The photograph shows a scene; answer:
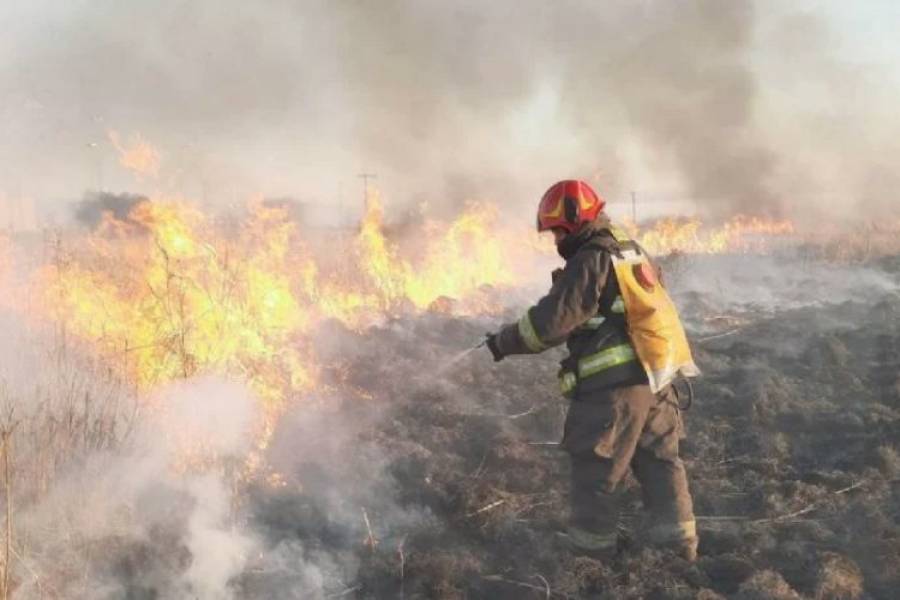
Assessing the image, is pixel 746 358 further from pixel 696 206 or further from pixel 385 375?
pixel 696 206

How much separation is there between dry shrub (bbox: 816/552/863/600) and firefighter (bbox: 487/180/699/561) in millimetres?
609

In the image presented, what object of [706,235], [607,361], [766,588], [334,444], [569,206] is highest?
[706,235]

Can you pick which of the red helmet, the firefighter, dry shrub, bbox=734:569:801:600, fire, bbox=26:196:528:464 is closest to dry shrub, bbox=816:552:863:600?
dry shrub, bbox=734:569:801:600

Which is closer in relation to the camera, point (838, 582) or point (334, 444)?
point (838, 582)

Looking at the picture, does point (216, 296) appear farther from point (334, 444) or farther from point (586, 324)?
point (586, 324)

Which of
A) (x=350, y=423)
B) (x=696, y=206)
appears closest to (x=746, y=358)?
(x=350, y=423)

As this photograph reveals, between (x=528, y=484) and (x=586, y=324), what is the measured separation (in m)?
1.49

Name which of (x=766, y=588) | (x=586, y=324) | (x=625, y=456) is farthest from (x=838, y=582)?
(x=586, y=324)

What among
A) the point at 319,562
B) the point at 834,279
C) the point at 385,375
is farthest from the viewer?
the point at 834,279

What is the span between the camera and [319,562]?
152 inches

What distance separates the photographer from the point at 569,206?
3.73 meters

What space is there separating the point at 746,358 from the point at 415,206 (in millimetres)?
7462

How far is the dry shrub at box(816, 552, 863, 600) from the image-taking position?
3467mm

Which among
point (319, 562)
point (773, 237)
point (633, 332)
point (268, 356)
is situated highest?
point (773, 237)
